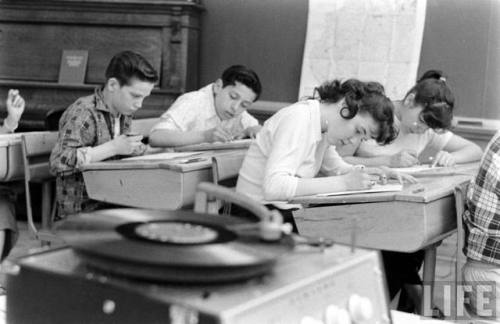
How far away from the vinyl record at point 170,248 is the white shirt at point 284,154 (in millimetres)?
1456

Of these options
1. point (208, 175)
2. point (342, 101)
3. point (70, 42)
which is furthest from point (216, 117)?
point (70, 42)

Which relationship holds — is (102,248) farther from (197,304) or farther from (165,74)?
(165,74)

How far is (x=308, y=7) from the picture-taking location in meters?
4.83

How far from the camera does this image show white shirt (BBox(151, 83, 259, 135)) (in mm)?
3674

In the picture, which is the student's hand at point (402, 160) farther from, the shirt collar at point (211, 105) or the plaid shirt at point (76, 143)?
the plaid shirt at point (76, 143)

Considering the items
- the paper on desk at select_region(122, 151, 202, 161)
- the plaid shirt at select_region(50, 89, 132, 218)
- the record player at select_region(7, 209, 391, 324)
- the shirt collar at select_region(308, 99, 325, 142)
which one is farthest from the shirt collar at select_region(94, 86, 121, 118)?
the record player at select_region(7, 209, 391, 324)

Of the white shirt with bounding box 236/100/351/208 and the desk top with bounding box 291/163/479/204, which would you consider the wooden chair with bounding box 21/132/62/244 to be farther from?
the desk top with bounding box 291/163/479/204

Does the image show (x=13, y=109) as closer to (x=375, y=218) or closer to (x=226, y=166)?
(x=226, y=166)

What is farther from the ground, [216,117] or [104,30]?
[104,30]

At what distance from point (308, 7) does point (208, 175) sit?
2213 millimetres

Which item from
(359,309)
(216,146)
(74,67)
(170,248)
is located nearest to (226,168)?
(216,146)

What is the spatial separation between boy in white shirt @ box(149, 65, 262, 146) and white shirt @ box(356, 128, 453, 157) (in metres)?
0.60

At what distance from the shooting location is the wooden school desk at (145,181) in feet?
9.25

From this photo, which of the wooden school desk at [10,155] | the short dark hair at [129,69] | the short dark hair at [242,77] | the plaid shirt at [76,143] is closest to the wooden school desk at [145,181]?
the plaid shirt at [76,143]
